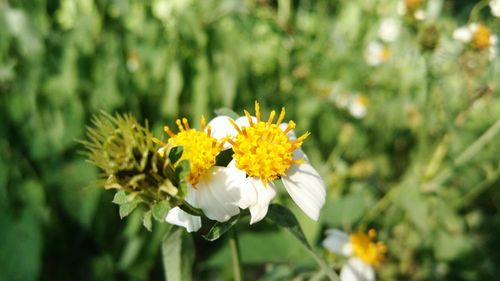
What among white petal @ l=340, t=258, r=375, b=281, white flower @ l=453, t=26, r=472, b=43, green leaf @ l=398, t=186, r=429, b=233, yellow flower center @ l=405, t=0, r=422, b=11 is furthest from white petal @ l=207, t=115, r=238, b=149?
yellow flower center @ l=405, t=0, r=422, b=11

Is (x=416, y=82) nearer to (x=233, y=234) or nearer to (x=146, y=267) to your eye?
(x=146, y=267)

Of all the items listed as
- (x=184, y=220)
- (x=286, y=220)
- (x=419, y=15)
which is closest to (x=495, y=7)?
(x=419, y=15)

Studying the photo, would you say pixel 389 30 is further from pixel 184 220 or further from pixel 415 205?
pixel 184 220

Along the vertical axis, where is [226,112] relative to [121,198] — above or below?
above

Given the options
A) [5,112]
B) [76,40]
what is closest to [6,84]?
[5,112]

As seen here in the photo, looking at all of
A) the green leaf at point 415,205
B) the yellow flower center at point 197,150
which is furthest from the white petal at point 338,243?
the yellow flower center at point 197,150

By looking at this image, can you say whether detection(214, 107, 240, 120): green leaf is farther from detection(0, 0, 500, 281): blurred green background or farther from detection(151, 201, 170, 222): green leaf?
detection(0, 0, 500, 281): blurred green background

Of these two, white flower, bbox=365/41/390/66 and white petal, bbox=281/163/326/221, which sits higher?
white flower, bbox=365/41/390/66
